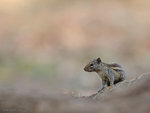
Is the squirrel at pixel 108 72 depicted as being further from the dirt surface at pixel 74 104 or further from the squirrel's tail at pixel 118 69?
the dirt surface at pixel 74 104

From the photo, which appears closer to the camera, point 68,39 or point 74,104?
point 74,104

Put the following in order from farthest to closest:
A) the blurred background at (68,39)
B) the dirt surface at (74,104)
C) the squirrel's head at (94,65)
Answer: the blurred background at (68,39) → the squirrel's head at (94,65) → the dirt surface at (74,104)

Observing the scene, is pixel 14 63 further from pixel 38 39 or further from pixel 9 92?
pixel 9 92

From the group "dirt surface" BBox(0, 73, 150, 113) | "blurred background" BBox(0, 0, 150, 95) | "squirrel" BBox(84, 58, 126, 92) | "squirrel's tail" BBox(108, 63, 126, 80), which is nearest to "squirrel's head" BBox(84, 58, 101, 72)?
"squirrel" BBox(84, 58, 126, 92)

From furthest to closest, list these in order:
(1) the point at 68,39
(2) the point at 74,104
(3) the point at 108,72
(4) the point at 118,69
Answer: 1. (1) the point at 68,39
2. (4) the point at 118,69
3. (3) the point at 108,72
4. (2) the point at 74,104

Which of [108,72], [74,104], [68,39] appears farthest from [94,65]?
[68,39]

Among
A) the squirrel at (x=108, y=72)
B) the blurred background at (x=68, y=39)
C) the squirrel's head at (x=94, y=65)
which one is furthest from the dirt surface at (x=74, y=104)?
the blurred background at (x=68, y=39)

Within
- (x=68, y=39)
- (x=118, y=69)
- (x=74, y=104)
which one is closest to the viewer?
(x=74, y=104)

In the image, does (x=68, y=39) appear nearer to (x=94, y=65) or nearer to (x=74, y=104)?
(x=94, y=65)

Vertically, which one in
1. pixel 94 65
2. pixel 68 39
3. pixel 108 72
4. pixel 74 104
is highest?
pixel 68 39
